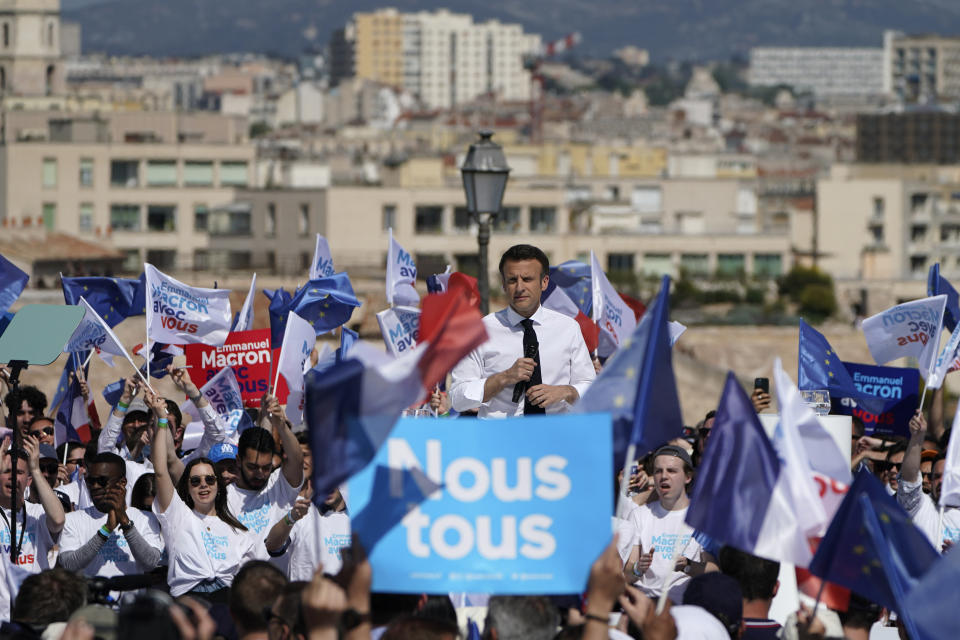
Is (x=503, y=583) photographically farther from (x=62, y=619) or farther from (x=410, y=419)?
(x=62, y=619)

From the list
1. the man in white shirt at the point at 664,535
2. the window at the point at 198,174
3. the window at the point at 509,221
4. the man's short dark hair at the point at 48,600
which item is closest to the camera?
the man's short dark hair at the point at 48,600

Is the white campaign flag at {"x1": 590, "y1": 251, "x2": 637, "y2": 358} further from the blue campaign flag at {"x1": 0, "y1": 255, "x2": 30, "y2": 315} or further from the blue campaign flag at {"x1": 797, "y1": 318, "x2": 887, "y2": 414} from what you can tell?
the blue campaign flag at {"x1": 0, "y1": 255, "x2": 30, "y2": 315}

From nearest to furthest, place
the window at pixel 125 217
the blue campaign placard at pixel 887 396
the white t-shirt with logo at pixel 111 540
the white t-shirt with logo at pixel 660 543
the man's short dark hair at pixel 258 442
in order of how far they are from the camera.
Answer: the white t-shirt with logo at pixel 660 543 < the white t-shirt with logo at pixel 111 540 < the man's short dark hair at pixel 258 442 < the blue campaign placard at pixel 887 396 < the window at pixel 125 217

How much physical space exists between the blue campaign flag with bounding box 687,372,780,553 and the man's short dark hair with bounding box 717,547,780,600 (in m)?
0.26

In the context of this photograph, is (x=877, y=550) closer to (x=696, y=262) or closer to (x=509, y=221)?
(x=509, y=221)

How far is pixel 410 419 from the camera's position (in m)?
6.86

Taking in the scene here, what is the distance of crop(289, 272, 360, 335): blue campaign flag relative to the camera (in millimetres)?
13281

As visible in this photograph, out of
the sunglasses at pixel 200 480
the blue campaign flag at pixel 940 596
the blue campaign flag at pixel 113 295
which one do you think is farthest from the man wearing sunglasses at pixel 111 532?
the blue campaign flag at pixel 113 295

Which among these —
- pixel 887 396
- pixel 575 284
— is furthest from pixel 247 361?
pixel 887 396

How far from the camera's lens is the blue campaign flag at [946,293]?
542 inches

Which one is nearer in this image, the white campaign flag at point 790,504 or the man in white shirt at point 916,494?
the white campaign flag at point 790,504

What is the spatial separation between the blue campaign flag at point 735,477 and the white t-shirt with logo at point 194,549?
2603 millimetres

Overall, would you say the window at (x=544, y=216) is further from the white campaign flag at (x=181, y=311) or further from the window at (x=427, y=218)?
the white campaign flag at (x=181, y=311)

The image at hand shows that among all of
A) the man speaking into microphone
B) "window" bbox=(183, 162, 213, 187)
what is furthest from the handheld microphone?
"window" bbox=(183, 162, 213, 187)
